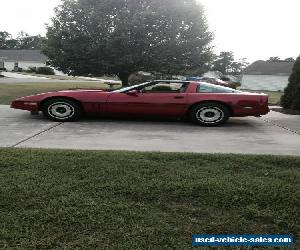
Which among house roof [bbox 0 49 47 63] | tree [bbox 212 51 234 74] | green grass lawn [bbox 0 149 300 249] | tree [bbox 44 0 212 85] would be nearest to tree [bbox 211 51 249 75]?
tree [bbox 212 51 234 74]

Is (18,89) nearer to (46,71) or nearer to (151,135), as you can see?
(151,135)

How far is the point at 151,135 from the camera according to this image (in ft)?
23.9

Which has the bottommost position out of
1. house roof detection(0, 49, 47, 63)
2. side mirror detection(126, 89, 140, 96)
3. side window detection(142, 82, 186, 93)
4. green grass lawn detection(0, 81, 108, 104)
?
green grass lawn detection(0, 81, 108, 104)

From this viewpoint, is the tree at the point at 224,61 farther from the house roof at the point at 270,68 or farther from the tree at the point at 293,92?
the tree at the point at 293,92

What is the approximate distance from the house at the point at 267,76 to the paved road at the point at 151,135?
138ft

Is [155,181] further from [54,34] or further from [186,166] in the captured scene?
[54,34]

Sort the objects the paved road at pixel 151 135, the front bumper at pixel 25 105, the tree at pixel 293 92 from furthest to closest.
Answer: the tree at pixel 293 92
the front bumper at pixel 25 105
the paved road at pixel 151 135

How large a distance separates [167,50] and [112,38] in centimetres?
316

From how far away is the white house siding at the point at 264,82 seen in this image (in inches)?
1943

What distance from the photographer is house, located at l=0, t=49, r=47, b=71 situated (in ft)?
276

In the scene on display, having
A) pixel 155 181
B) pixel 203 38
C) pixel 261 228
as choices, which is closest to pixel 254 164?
pixel 155 181

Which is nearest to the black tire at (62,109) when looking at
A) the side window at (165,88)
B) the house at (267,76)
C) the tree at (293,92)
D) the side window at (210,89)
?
the side window at (165,88)

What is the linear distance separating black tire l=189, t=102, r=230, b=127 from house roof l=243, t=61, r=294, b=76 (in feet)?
144

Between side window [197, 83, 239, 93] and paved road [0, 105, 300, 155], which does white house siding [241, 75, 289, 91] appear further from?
side window [197, 83, 239, 93]
